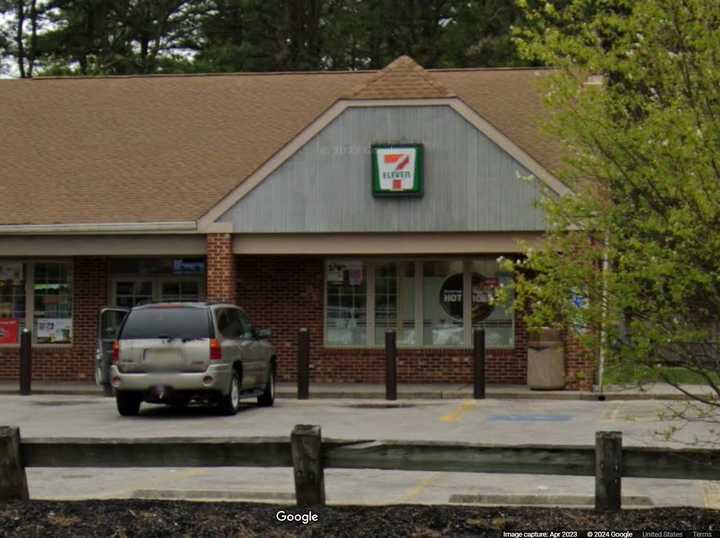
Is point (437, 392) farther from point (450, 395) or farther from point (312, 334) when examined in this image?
point (312, 334)

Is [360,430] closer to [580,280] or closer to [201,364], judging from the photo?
[201,364]

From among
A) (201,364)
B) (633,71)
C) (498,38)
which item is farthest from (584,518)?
(498,38)

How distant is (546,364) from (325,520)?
51.5 feet

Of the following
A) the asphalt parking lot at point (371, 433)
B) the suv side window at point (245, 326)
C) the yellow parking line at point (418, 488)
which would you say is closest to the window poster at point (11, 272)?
the asphalt parking lot at point (371, 433)

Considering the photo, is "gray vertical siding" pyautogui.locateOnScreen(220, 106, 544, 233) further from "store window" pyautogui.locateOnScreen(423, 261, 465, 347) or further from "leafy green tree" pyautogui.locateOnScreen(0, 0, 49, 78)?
"leafy green tree" pyautogui.locateOnScreen(0, 0, 49, 78)

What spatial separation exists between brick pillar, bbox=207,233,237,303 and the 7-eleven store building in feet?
0.14

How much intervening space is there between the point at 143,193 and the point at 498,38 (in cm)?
2033

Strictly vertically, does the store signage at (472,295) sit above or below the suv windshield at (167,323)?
above

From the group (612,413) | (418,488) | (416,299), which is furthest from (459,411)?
(418,488)

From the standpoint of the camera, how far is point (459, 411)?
Answer: 2084cm

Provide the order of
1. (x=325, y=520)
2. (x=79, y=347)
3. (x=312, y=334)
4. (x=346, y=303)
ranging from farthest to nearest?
(x=79, y=347), (x=346, y=303), (x=312, y=334), (x=325, y=520)

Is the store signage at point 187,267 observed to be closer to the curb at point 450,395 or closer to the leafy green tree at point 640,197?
the curb at point 450,395

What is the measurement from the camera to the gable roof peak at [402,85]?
25141 mm

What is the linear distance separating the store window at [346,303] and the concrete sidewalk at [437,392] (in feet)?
4.04
